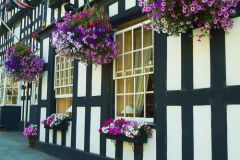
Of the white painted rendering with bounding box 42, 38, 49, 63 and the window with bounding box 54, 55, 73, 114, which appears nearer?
the window with bounding box 54, 55, 73, 114

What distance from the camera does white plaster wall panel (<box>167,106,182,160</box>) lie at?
17.6ft

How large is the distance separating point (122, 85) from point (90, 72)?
1197mm

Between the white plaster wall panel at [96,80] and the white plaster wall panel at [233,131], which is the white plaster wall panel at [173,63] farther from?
the white plaster wall panel at [96,80]

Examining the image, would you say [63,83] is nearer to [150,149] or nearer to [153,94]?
[153,94]

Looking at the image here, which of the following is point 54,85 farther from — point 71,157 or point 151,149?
point 151,149

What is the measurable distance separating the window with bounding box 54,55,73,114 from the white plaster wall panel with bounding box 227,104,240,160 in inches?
198

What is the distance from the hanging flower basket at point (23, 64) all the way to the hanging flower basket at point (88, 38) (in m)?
3.38

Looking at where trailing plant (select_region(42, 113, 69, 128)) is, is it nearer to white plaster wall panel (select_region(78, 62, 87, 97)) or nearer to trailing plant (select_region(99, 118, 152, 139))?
white plaster wall panel (select_region(78, 62, 87, 97))

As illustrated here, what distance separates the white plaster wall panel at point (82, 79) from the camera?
813 cm

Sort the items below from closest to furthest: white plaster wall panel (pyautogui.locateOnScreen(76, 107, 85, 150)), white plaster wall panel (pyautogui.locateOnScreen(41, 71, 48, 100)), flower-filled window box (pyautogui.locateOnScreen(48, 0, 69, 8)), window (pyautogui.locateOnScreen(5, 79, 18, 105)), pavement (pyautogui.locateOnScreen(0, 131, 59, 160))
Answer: white plaster wall panel (pyautogui.locateOnScreen(76, 107, 85, 150))
pavement (pyautogui.locateOnScreen(0, 131, 59, 160))
flower-filled window box (pyautogui.locateOnScreen(48, 0, 69, 8))
white plaster wall panel (pyautogui.locateOnScreen(41, 71, 48, 100))
window (pyautogui.locateOnScreen(5, 79, 18, 105))

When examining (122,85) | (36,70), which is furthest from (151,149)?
(36,70)

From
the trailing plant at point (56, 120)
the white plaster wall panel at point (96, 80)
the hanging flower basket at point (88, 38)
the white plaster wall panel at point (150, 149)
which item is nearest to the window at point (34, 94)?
the trailing plant at point (56, 120)

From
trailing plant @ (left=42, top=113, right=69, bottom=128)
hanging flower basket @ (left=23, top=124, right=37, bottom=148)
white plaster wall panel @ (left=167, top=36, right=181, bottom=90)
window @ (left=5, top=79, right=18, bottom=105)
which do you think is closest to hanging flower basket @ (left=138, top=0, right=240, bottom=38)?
white plaster wall panel @ (left=167, top=36, right=181, bottom=90)

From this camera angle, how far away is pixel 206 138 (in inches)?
194
